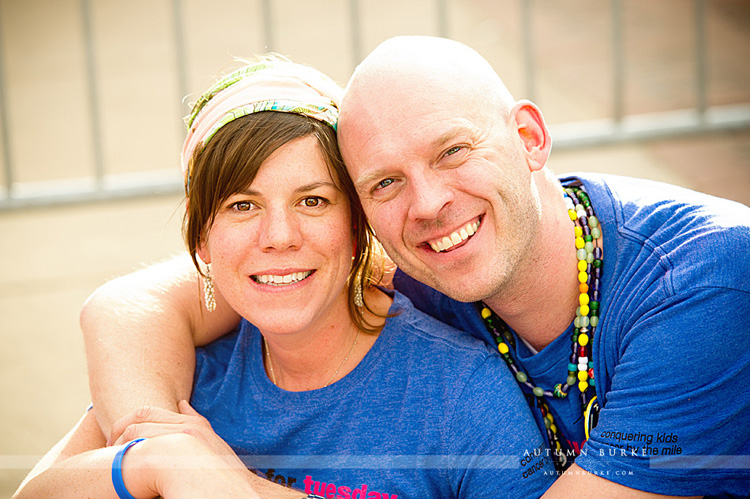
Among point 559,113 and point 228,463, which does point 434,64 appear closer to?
point 228,463

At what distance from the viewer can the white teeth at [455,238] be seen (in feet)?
7.37

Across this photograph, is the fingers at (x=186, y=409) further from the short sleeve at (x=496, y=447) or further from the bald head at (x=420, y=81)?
the bald head at (x=420, y=81)

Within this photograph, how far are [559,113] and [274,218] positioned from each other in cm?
539

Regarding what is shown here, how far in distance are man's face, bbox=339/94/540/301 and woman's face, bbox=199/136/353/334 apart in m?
0.11

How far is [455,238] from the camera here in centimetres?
225

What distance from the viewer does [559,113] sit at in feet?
23.7

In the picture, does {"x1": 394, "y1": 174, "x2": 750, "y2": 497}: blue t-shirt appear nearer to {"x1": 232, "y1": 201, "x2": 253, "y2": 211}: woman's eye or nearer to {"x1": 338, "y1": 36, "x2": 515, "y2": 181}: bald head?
{"x1": 338, "y1": 36, "x2": 515, "y2": 181}: bald head

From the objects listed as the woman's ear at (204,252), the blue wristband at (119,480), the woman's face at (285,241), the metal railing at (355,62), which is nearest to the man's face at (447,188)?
the woman's face at (285,241)

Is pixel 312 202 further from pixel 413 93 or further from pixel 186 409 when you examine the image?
pixel 186 409

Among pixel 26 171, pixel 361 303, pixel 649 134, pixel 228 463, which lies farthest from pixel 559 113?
pixel 228 463

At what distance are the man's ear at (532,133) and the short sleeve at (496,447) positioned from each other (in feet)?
2.03

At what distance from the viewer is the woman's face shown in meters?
2.24

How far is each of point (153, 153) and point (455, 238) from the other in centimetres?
513

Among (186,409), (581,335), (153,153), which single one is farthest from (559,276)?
(153,153)
